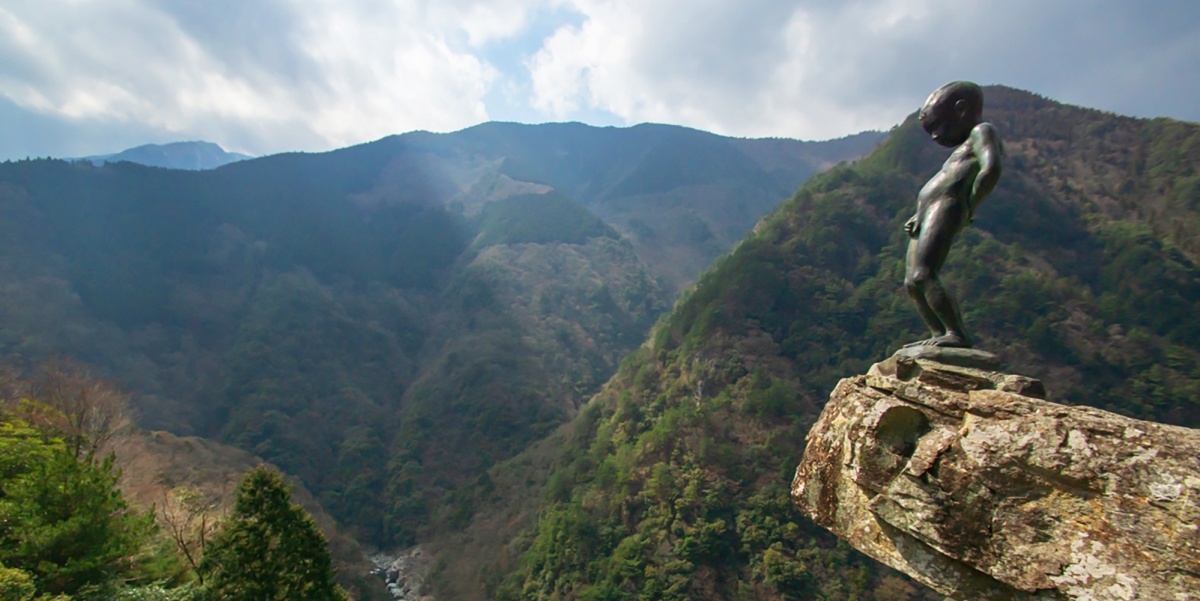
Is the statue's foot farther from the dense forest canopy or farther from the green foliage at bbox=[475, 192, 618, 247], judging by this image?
the green foliage at bbox=[475, 192, 618, 247]

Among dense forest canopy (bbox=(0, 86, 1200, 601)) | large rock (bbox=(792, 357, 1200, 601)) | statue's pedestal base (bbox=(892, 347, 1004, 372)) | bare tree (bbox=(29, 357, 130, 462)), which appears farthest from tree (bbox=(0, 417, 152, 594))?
statue's pedestal base (bbox=(892, 347, 1004, 372))

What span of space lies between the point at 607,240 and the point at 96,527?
4692 inches

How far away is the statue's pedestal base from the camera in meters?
6.24

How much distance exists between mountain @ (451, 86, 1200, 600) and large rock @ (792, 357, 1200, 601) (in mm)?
A: 28873

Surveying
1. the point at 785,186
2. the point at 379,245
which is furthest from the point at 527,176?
the point at 785,186

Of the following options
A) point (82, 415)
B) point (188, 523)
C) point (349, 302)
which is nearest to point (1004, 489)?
point (188, 523)

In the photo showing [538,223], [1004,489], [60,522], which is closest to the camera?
[1004,489]

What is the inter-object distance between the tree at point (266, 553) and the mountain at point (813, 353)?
72.7 feet

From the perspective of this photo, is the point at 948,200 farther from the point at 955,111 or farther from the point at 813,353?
the point at 813,353

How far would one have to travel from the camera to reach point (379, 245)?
13550cm

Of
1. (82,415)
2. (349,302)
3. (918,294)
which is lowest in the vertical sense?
(82,415)

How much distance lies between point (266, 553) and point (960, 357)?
18.2 metres

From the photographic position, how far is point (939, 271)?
654 centimetres

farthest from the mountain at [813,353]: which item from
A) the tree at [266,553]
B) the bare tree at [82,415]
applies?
the bare tree at [82,415]
